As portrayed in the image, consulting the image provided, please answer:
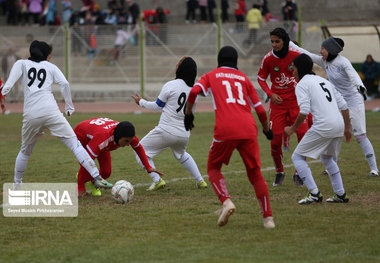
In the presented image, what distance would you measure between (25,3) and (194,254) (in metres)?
30.7

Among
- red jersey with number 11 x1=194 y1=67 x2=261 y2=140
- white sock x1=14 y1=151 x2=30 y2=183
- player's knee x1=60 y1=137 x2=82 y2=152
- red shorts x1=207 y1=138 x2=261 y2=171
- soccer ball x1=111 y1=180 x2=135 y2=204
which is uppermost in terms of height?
red jersey with number 11 x1=194 y1=67 x2=261 y2=140

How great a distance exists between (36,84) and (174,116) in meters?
1.99

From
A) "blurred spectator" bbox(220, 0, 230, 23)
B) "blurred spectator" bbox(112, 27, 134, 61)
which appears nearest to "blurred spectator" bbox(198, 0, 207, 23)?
"blurred spectator" bbox(220, 0, 230, 23)

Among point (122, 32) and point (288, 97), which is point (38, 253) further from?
point (122, 32)

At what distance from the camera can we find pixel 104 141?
9.52m

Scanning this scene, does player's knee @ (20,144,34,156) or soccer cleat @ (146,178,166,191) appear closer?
player's knee @ (20,144,34,156)

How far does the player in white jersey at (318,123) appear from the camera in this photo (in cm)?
859

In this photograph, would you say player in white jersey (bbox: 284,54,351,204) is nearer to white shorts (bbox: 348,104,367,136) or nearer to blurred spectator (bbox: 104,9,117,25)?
white shorts (bbox: 348,104,367,136)

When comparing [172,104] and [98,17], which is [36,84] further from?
[98,17]

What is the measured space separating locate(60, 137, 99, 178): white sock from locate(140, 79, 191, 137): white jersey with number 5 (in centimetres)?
107

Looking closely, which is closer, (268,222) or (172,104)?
(268,222)

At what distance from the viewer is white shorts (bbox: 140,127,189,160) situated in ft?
33.3
